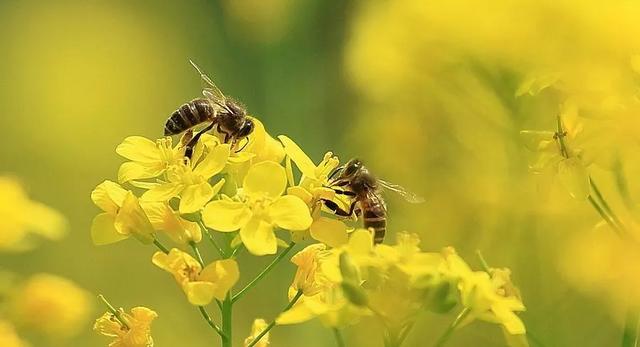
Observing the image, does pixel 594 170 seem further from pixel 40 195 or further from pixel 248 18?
pixel 40 195

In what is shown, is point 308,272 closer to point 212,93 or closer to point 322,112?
point 212,93

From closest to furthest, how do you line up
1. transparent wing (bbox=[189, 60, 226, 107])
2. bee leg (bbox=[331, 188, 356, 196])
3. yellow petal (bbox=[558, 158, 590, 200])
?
yellow petal (bbox=[558, 158, 590, 200]), bee leg (bbox=[331, 188, 356, 196]), transparent wing (bbox=[189, 60, 226, 107])

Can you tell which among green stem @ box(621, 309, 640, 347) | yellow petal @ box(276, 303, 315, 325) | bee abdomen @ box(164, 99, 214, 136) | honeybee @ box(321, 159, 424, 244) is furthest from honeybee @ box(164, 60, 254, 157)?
Answer: green stem @ box(621, 309, 640, 347)

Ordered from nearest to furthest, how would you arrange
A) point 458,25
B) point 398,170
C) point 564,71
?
point 564,71 < point 458,25 < point 398,170

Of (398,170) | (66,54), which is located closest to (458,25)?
(398,170)

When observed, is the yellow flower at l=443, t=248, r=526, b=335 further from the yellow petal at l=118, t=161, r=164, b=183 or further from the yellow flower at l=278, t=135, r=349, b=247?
the yellow petal at l=118, t=161, r=164, b=183

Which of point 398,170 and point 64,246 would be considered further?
point 64,246

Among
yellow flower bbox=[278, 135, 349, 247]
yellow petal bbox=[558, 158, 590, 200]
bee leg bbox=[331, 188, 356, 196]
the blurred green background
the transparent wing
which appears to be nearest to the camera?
yellow flower bbox=[278, 135, 349, 247]

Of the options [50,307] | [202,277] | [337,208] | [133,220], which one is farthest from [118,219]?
[50,307]
